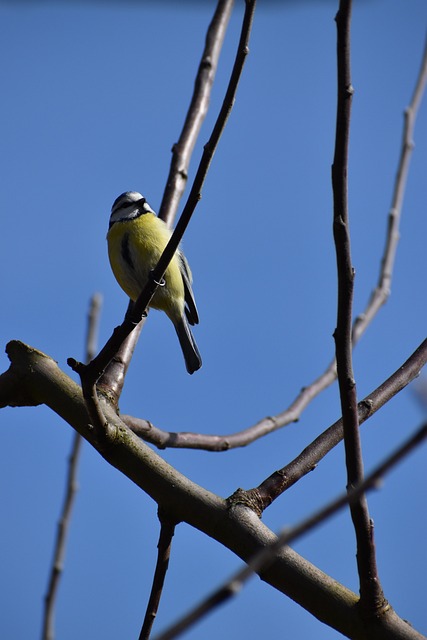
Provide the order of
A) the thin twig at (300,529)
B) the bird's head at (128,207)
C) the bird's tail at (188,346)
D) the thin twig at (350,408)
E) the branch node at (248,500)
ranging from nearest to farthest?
the thin twig at (300,529)
the thin twig at (350,408)
the branch node at (248,500)
the bird's tail at (188,346)
the bird's head at (128,207)

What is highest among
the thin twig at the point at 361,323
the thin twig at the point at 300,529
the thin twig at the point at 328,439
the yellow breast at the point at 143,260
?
the yellow breast at the point at 143,260

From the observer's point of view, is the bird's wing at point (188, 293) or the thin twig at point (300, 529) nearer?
the thin twig at point (300, 529)

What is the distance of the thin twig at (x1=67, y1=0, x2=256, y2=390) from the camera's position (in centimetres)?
161

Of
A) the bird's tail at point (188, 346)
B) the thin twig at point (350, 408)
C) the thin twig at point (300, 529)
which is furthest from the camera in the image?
the bird's tail at point (188, 346)

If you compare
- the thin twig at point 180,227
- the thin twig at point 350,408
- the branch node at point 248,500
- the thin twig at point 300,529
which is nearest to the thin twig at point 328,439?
the branch node at point 248,500

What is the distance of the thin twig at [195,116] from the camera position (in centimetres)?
362

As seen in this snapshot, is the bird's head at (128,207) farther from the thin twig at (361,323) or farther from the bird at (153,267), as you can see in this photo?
the thin twig at (361,323)

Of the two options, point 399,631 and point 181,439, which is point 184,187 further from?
point 399,631

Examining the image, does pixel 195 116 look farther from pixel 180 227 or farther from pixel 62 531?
pixel 62 531

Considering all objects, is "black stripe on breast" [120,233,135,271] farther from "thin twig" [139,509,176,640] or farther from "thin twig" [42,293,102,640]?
"thin twig" [139,509,176,640]

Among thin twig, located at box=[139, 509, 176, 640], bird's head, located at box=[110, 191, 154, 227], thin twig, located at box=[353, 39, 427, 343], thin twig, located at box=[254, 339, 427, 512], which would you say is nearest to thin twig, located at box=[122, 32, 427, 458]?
thin twig, located at box=[353, 39, 427, 343]

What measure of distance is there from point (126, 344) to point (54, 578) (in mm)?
1047

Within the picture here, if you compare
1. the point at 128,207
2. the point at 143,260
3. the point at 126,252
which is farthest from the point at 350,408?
the point at 128,207

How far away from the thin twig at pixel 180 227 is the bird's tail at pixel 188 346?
6.68 ft
